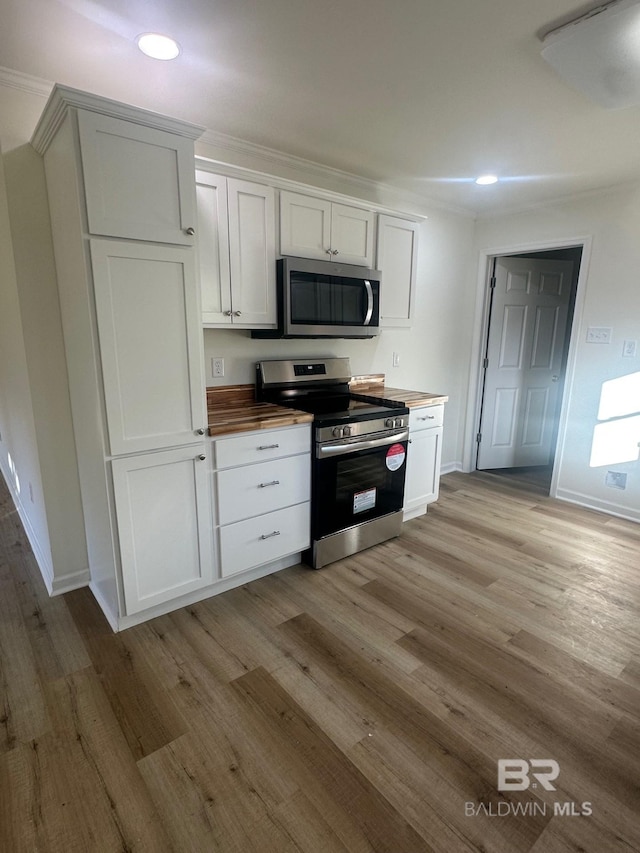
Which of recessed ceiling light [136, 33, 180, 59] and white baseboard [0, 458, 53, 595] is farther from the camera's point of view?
white baseboard [0, 458, 53, 595]

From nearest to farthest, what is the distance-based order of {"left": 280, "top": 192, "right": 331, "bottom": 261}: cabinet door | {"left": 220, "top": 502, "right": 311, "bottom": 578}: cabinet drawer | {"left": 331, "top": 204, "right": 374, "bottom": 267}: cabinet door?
{"left": 220, "top": 502, "right": 311, "bottom": 578}: cabinet drawer, {"left": 280, "top": 192, "right": 331, "bottom": 261}: cabinet door, {"left": 331, "top": 204, "right": 374, "bottom": 267}: cabinet door

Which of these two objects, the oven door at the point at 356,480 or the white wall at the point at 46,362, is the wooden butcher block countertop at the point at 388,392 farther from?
the white wall at the point at 46,362

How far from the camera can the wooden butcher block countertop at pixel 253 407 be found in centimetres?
226

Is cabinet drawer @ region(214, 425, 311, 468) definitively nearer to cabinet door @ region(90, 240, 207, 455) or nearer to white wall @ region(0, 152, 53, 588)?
cabinet door @ region(90, 240, 207, 455)

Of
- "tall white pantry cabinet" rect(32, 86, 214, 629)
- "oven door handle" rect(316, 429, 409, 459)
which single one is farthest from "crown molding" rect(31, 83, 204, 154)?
"oven door handle" rect(316, 429, 409, 459)

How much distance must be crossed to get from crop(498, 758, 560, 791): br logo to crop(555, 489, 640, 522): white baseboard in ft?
8.57

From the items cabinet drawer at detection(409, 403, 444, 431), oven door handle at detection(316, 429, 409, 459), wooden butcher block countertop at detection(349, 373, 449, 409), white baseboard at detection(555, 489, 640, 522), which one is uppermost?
wooden butcher block countertop at detection(349, 373, 449, 409)

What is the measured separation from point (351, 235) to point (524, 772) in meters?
2.87

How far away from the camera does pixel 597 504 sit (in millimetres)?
3648

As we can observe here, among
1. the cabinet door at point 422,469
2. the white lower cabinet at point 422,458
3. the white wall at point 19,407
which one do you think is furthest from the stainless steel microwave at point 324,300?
the white wall at point 19,407

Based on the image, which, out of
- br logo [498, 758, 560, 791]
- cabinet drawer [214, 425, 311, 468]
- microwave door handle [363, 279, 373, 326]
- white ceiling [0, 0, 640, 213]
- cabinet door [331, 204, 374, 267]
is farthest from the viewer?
microwave door handle [363, 279, 373, 326]

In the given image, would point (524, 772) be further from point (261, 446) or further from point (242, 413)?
point (242, 413)

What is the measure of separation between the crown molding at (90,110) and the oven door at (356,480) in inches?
64.6

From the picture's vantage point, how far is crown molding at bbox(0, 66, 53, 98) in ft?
6.29
